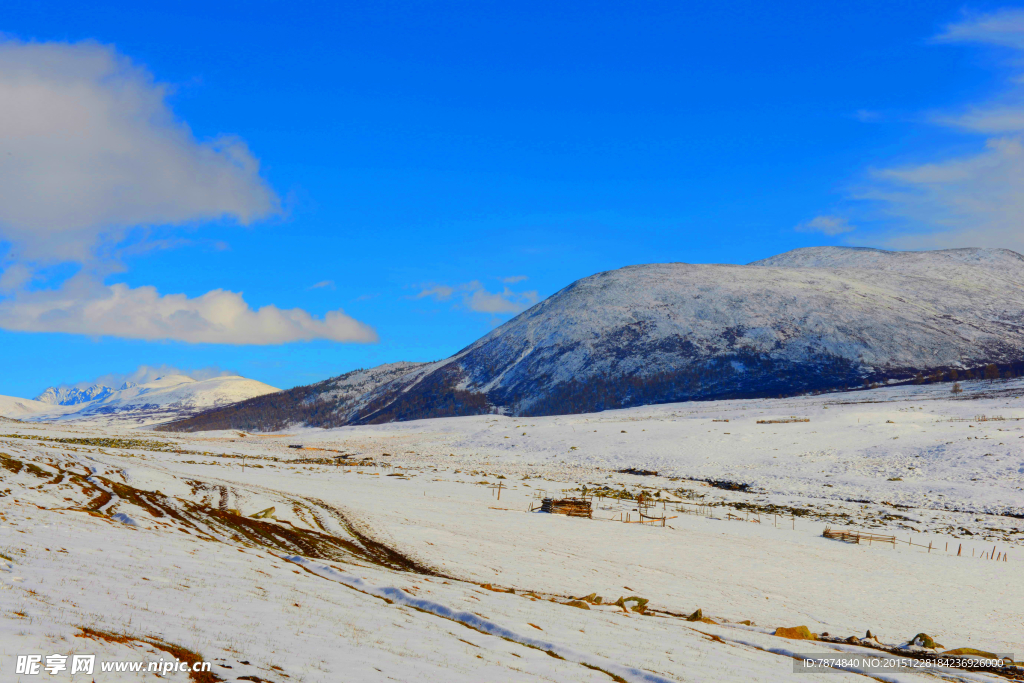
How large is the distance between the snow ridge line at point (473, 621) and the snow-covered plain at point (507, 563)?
72 mm

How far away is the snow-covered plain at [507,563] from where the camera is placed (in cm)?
1265

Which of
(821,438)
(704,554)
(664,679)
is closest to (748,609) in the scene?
(704,554)

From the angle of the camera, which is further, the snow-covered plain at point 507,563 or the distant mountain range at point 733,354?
the distant mountain range at point 733,354

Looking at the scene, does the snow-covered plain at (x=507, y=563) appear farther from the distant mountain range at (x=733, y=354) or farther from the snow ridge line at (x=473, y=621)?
the distant mountain range at (x=733, y=354)

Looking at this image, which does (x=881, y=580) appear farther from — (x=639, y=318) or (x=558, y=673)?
(x=639, y=318)

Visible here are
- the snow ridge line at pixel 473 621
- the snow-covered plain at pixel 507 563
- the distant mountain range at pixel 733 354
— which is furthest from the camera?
the distant mountain range at pixel 733 354

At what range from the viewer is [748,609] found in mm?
22719

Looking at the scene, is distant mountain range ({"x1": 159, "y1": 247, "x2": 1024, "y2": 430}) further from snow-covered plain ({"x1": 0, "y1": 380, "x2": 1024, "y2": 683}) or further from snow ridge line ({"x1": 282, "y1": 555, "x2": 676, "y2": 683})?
snow ridge line ({"x1": 282, "y1": 555, "x2": 676, "y2": 683})

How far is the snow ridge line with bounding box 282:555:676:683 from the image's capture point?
529 inches

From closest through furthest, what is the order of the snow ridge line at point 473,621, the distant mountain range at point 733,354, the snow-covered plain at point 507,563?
the snow-covered plain at point 507,563
the snow ridge line at point 473,621
the distant mountain range at point 733,354

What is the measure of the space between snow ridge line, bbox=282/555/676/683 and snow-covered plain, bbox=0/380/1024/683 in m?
0.07

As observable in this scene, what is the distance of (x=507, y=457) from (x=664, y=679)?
206 ft

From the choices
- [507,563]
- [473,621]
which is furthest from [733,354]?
[473,621]

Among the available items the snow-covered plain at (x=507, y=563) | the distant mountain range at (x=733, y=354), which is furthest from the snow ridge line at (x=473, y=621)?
the distant mountain range at (x=733, y=354)
